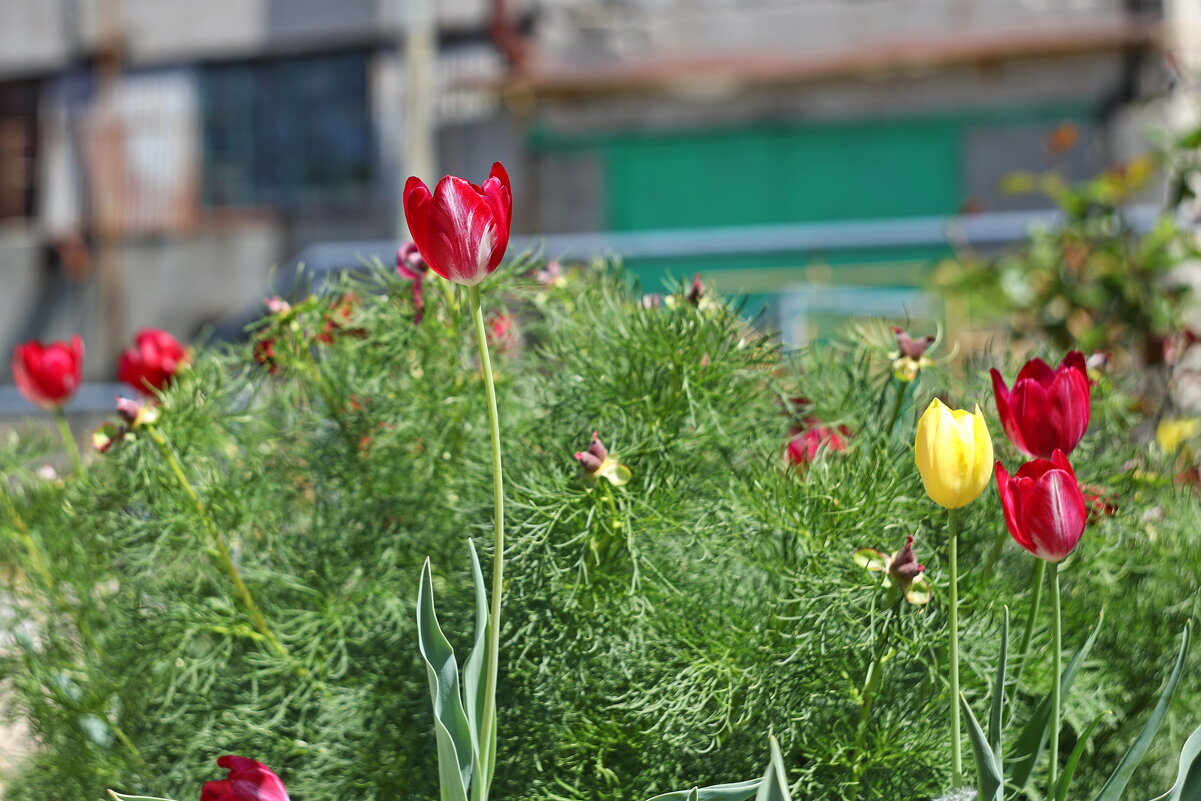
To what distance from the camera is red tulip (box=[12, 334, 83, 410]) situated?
4.23 feet

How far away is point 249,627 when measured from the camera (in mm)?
1003

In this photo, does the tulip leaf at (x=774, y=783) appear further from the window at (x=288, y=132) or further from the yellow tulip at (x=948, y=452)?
the window at (x=288, y=132)

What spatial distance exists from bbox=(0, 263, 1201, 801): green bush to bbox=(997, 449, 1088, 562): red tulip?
0.13 meters

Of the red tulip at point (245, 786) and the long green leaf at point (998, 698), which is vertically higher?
the long green leaf at point (998, 698)

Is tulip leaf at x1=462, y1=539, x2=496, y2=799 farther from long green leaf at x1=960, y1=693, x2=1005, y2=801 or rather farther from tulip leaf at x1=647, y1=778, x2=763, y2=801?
long green leaf at x1=960, y1=693, x2=1005, y2=801

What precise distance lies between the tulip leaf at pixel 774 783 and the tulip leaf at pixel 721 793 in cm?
3

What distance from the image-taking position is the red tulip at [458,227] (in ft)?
2.46

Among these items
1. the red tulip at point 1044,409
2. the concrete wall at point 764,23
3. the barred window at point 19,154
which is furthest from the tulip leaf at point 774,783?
the barred window at point 19,154

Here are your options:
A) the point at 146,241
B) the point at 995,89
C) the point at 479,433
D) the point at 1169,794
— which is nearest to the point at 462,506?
the point at 479,433

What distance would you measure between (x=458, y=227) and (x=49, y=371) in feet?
2.41

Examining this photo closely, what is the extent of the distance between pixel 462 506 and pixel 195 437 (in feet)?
0.81

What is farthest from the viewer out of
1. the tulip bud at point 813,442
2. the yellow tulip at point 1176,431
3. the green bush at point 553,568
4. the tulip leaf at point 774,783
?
the yellow tulip at point 1176,431

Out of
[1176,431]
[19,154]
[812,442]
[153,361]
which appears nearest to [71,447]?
[153,361]

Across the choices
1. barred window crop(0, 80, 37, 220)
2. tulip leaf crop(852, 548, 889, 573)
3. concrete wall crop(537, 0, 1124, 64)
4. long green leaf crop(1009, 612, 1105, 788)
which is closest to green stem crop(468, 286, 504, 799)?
tulip leaf crop(852, 548, 889, 573)
